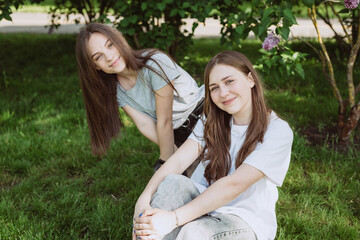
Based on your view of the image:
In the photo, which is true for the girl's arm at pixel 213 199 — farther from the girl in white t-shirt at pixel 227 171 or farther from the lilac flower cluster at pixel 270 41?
the lilac flower cluster at pixel 270 41

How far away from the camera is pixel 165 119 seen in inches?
96.2

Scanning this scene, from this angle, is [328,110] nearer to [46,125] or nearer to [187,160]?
[187,160]

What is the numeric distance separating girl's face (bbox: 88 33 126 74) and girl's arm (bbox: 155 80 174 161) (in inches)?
10.9

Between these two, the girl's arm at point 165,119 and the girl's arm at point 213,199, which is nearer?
the girl's arm at point 213,199

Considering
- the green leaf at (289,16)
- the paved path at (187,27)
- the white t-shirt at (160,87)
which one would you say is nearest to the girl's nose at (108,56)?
the white t-shirt at (160,87)

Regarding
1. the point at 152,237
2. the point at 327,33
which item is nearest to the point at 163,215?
the point at 152,237

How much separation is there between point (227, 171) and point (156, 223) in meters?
Answer: 0.46

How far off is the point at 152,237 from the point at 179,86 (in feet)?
3.45

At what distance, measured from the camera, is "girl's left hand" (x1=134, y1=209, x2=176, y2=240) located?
1.69 metres

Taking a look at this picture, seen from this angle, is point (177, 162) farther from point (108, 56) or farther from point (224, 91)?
point (108, 56)

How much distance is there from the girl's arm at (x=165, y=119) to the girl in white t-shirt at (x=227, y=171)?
1.30ft

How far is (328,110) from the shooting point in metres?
3.60

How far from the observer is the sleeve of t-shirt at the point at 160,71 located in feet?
7.70

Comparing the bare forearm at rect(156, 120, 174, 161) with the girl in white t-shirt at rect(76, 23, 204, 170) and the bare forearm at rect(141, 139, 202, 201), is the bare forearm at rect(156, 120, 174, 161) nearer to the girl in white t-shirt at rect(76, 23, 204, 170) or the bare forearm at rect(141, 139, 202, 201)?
the girl in white t-shirt at rect(76, 23, 204, 170)
